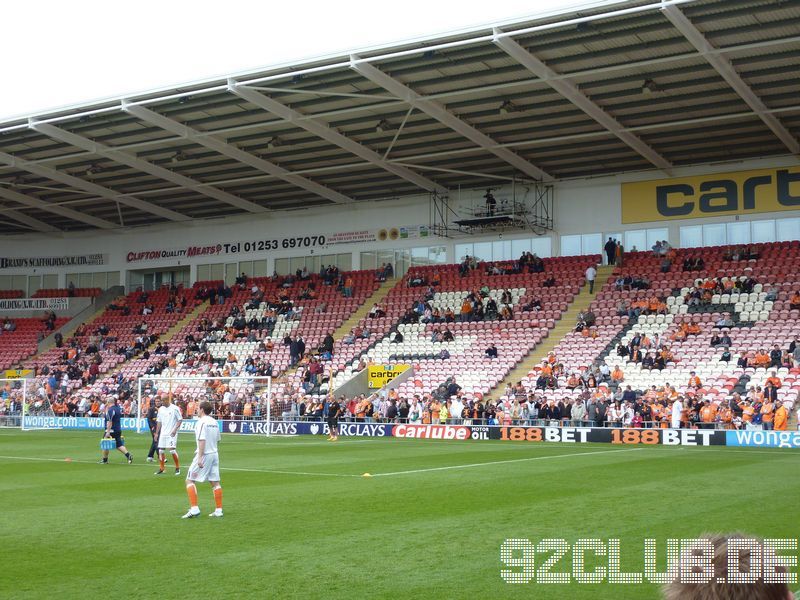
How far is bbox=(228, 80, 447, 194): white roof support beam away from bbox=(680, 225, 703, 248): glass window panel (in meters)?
11.9

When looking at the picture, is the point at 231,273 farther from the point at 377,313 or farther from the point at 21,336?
the point at 377,313

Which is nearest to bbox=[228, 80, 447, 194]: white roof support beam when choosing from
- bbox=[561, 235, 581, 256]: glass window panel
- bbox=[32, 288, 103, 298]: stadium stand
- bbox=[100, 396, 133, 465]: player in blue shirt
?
bbox=[561, 235, 581, 256]: glass window panel

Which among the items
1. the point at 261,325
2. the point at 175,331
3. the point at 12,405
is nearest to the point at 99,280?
the point at 175,331

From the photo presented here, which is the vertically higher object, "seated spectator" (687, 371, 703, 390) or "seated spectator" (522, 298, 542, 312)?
"seated spectator" (522, 298, 542, 312)

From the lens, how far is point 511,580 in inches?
355

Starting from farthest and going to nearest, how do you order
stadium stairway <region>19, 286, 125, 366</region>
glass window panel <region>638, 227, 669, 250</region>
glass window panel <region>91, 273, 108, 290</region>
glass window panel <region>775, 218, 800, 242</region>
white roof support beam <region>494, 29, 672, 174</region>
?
glass window panel <region>91, 273, 108, 290</region>, stadium stairway <region>19, 286, 125, 366</region>, glass window panel <region>638, 227, 669, 250</region>, glass window panel <region>775, 218, 800, 242</region>, white roof support beam <region>494, 29, 672, 174</region>

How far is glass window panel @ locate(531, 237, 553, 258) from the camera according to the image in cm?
4638

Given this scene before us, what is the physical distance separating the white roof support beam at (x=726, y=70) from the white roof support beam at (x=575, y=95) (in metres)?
4.75

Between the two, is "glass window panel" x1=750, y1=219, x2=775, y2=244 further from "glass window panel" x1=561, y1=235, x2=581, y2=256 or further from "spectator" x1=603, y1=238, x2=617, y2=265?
"glass window panel" x1=561, y1=235, x2=581, y2=256

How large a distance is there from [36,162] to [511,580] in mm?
39882

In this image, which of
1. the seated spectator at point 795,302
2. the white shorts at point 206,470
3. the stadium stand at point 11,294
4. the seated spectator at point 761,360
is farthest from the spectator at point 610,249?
the stadium stand at point 11,294

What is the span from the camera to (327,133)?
39.3 metres

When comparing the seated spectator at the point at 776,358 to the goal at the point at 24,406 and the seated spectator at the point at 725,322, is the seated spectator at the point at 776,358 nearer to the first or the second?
the seated spectator at the point at 725,322

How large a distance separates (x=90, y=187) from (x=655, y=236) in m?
27.8
